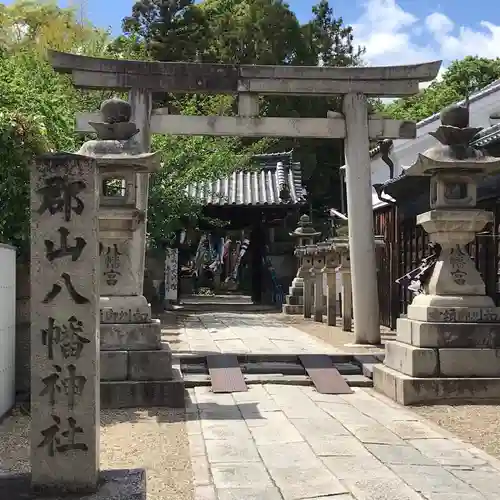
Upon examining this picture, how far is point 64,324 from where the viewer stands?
4.18 metres

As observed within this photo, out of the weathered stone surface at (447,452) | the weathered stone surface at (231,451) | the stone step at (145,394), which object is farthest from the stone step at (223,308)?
the weathered stone surface at (447,452)

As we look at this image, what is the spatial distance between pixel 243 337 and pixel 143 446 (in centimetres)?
728

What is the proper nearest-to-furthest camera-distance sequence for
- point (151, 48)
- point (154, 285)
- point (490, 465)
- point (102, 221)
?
point (490, 465) → point (102, 221) → point (154, 285) → point (151, 48)

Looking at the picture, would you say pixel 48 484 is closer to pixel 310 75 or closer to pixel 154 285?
pixel 310 75

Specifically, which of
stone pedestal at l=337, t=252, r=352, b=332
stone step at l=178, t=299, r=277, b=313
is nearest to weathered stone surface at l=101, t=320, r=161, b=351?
stone pedestal at l=337, t=252, r=352, b=332

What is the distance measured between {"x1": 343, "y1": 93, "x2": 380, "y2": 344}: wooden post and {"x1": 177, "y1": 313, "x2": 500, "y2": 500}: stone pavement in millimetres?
3106

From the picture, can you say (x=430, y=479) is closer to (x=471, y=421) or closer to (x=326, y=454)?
(x=326, y=454)

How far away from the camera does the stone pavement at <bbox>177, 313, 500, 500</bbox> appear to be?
15.9ft

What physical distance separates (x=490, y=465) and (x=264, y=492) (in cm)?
194

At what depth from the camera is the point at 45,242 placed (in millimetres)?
4250

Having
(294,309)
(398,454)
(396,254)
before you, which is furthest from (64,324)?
(294,309)

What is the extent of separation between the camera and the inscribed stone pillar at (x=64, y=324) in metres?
4.03

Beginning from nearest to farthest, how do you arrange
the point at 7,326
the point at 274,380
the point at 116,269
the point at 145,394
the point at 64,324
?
the point at 64,324 → the point at 7,326 → the point at 145,394 → the point at 116,269 → the point at 274,380

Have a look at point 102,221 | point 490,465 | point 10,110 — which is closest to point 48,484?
point 490,465
